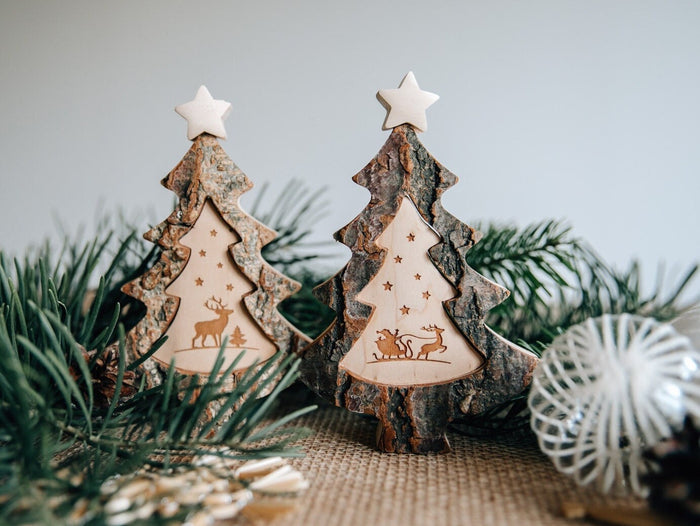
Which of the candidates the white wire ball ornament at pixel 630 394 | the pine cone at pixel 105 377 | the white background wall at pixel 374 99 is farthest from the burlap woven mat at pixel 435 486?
the white background wall at pixel 374 99

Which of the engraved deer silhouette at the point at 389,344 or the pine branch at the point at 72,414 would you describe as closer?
the pine branch at the point at 72,414

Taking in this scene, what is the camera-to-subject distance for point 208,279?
0.49 m

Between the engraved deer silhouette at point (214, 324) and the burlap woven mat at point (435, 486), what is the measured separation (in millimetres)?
118

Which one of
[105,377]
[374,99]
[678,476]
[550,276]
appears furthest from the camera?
[374,99]

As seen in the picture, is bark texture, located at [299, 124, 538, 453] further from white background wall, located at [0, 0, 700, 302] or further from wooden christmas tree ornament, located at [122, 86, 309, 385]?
white background wall, located at [0, 0, 700, 302]

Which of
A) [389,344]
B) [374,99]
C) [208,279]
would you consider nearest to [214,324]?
[208,279]

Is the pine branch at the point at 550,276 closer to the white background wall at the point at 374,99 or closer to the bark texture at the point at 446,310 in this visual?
the bark texture at the point at 446,310

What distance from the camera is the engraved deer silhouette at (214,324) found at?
1.59 feet

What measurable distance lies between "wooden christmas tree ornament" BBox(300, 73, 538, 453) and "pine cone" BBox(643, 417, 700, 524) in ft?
0.46

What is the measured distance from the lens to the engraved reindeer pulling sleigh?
1.53 feet

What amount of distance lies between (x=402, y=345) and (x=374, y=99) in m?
0.50

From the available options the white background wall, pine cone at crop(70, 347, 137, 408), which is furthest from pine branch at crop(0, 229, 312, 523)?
the white background wall

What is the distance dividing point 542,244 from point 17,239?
2.62ft

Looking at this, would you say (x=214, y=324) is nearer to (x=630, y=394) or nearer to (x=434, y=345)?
(x=434, y=345)
